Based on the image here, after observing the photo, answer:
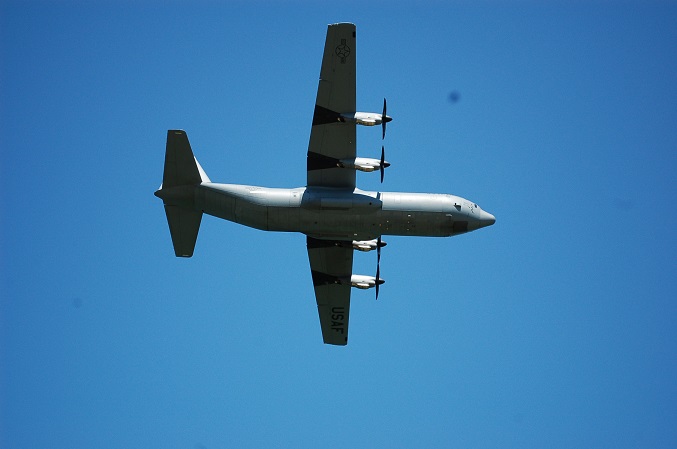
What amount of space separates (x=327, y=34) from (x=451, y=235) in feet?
44.0

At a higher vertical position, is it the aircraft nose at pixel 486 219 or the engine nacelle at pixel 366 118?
the engine nacelle at pixel 366 118

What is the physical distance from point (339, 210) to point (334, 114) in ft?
17.7

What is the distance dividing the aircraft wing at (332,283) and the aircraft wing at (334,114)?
4.74m

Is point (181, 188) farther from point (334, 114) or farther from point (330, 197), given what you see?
point (334, 114)

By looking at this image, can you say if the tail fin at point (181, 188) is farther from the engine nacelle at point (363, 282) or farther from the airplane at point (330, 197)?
the engine nacelle at point (363, 282)

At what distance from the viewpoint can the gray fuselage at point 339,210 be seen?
5234cm

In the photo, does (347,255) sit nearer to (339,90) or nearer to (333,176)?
(333,176)

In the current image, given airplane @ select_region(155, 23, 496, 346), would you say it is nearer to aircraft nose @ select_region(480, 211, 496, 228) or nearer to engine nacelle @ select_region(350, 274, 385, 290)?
aircraft nose @ select_region(480, 211, 496, 228)

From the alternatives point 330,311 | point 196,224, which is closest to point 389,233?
point 330,311

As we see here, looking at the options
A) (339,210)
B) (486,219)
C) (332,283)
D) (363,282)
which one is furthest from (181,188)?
(486,219)

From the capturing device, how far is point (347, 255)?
56906 mm

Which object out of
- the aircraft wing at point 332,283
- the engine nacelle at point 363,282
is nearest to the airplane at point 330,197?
the aircraft wing at point 332,283

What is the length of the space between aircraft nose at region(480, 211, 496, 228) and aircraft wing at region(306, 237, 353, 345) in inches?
322

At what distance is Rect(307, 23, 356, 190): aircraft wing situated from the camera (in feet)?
167
